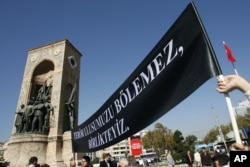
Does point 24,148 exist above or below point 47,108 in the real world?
below

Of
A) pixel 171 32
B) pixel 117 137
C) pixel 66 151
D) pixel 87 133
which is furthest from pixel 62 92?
pixel 171 32

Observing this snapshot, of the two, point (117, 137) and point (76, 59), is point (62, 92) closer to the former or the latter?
point (76, 59)

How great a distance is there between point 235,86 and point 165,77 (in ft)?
3.65

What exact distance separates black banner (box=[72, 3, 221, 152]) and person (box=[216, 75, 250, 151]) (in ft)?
0.79

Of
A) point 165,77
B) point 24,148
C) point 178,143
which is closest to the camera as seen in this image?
A: point 165,77

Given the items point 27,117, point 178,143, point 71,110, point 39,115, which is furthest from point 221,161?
point 178,143

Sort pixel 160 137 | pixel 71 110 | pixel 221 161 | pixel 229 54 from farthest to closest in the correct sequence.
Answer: pixel 160 137
pixel 71 110
pixel 229 54
pixel 221 161

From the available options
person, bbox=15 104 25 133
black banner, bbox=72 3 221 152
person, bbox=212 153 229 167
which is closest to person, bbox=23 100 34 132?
person, bbox=15 104 25 133

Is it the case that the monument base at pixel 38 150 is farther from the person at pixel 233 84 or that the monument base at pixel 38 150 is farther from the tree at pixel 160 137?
the tree at pixel 160 137

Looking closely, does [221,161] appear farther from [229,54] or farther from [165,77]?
[229,54]

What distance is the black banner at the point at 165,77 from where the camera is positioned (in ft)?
7.44

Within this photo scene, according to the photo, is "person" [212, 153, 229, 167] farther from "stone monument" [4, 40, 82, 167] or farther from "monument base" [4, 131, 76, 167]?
"stone monument" [4, 40, 82, 167]

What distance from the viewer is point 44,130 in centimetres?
1408

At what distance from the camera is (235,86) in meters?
1.53
